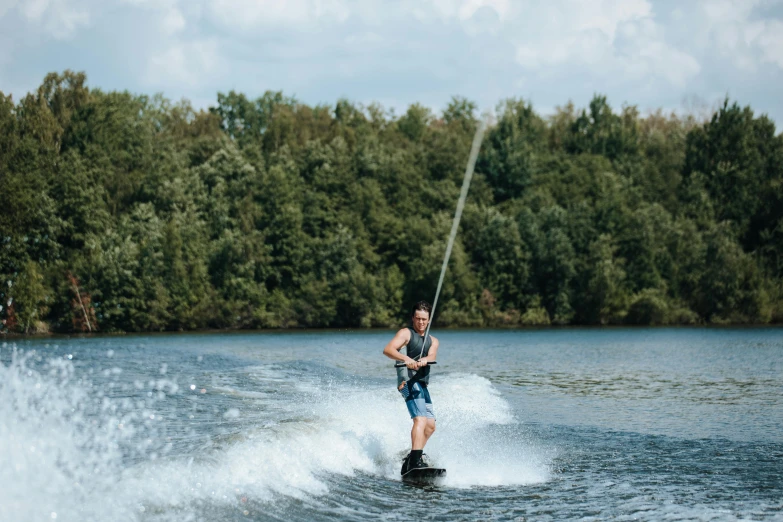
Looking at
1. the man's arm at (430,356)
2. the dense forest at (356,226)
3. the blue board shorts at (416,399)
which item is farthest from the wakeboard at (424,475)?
the dense forest at (356,226)

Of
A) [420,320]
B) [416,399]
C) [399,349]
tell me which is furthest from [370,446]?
[420,320]

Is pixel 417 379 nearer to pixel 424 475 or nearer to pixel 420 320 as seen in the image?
pixel 420 320

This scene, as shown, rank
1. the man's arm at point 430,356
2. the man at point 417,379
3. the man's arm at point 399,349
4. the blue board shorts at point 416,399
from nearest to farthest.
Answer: the man's arm at point 399,349 < the man's arm at point 430,356 < the man at point 417,379 < the blue board shorts at point 416,399

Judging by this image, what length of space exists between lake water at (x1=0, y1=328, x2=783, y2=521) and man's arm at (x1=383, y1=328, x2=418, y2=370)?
4.99 feet

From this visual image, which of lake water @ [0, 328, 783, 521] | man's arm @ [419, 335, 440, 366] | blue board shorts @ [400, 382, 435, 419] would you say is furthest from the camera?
blue board shorts @ [400, 382, 435, 419]

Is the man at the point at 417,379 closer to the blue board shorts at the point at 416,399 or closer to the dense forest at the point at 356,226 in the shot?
the blue board shorts at the point at 416,399

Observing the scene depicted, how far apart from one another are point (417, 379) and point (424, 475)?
1.19 m

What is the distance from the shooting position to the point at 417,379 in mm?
11469

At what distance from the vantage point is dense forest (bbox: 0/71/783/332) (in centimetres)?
6234

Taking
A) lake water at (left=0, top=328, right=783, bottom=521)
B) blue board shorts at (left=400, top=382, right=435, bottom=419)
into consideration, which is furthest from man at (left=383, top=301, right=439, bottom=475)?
lake water at (left=0, top=328, right=783, bottom=521)

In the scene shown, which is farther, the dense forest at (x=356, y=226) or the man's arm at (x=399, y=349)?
the dense forest at (x=356, y=226)

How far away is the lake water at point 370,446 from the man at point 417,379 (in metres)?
0.54

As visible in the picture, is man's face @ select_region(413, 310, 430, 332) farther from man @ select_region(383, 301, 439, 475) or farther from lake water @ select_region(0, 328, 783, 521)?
lake water @ select_region(0, 328, 783, 521)

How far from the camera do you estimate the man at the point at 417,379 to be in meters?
11.4
